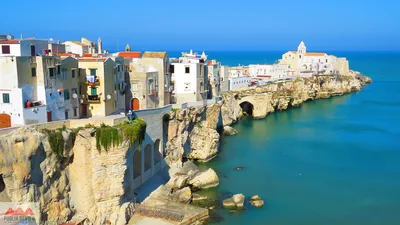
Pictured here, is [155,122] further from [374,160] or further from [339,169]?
[374,160]

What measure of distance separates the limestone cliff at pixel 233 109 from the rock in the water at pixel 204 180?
366cm

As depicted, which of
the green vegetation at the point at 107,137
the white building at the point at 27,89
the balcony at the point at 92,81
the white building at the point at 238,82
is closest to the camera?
the white building at the point at 27,89

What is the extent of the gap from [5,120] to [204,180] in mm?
12950

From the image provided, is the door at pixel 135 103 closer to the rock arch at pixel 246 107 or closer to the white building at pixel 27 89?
the white building at pixel 27 89

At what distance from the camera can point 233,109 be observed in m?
52.1

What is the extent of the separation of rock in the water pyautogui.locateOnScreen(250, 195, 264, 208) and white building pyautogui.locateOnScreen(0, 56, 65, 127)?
12.7 m

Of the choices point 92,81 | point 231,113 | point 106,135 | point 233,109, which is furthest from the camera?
point 233,109

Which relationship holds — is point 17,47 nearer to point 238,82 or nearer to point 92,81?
point 92,81

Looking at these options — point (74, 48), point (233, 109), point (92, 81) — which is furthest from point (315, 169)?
point (74, 48)

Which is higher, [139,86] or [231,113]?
[139,86]

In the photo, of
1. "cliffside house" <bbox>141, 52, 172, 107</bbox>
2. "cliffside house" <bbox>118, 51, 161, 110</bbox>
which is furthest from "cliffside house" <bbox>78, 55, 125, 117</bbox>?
"cliffside house" <bbox>141, 52, 172, 107</bbox>

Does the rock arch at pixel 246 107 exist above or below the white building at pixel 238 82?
below

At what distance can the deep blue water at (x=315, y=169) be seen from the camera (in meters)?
24.4

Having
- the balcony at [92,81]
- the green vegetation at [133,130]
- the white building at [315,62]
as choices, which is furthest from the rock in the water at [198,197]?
the white building at [315,62]
